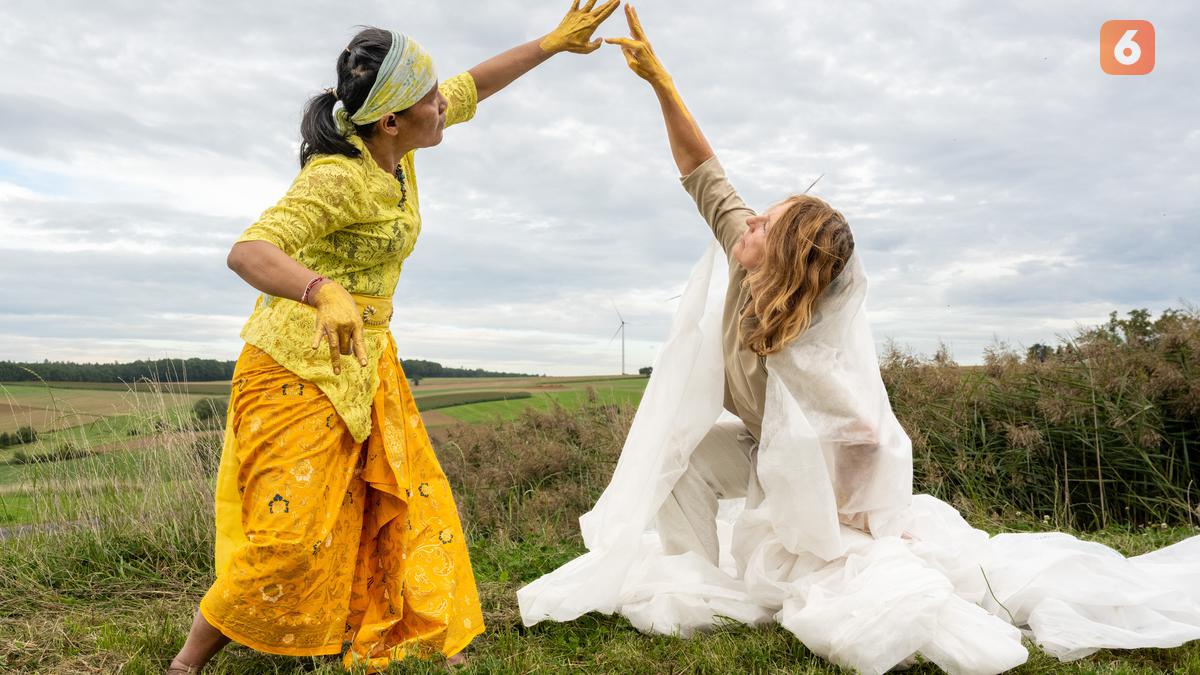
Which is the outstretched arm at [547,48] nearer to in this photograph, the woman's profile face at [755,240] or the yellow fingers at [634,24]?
the yellow fingers at [634,24]

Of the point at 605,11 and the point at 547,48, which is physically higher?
the point at 605,11

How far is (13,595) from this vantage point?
180 inches

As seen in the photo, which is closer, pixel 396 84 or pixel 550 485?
pixel 396 84

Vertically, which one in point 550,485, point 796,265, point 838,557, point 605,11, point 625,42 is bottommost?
point 550,485

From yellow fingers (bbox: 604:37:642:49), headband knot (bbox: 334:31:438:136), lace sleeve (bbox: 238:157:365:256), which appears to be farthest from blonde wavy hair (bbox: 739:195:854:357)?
lace sleeve (bbox: 238:157:365:256)

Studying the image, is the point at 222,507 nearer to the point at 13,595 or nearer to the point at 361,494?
the point at 361,494

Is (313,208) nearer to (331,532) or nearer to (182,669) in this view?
(331,532)

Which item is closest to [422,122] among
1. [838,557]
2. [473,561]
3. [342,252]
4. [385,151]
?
[385,151]

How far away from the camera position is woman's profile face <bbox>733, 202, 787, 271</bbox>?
340 cm

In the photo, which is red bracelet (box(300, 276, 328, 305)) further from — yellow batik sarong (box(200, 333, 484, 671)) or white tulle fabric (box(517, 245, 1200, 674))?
white tulle fabric (box(517, 245, 1200, 674))

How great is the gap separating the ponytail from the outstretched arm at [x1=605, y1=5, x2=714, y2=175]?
1.37 metres

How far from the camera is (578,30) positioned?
393 centimetres

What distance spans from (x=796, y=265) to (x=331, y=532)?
194 cm

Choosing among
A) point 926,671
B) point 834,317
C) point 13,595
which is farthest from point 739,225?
point 13,595
